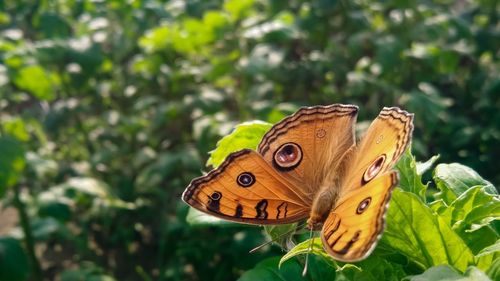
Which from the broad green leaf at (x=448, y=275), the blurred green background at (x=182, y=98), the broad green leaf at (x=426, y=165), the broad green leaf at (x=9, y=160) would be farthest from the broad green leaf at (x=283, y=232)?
the broad green leaf at (x=9, y=160)

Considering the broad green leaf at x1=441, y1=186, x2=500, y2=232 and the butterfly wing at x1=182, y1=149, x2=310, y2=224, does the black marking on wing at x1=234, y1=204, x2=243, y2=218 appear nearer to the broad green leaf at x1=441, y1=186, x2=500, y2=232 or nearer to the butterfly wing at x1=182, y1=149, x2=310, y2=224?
the butterfly wing at x1=182, y1=149, x2=310, y2=224

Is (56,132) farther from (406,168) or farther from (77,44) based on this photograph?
(406,168)

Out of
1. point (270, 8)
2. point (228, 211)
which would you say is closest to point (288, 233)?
point (228, 211)

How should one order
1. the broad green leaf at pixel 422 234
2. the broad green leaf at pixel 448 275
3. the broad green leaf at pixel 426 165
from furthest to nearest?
the broad green leaf at pixel 426 165
the broad green leaf at pixel 422 234
the broad green leaf at pixel 448 275

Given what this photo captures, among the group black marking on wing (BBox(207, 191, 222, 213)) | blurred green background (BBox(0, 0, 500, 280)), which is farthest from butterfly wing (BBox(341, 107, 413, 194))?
blurred green background (BBox(0, 0, 500, 280))

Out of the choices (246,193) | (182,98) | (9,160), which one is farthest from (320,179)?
(182,98)

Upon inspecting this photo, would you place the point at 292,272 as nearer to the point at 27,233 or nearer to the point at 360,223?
the point at 360,223

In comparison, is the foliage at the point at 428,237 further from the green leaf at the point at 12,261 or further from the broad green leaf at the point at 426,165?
the green leaf at the point at 12,261
